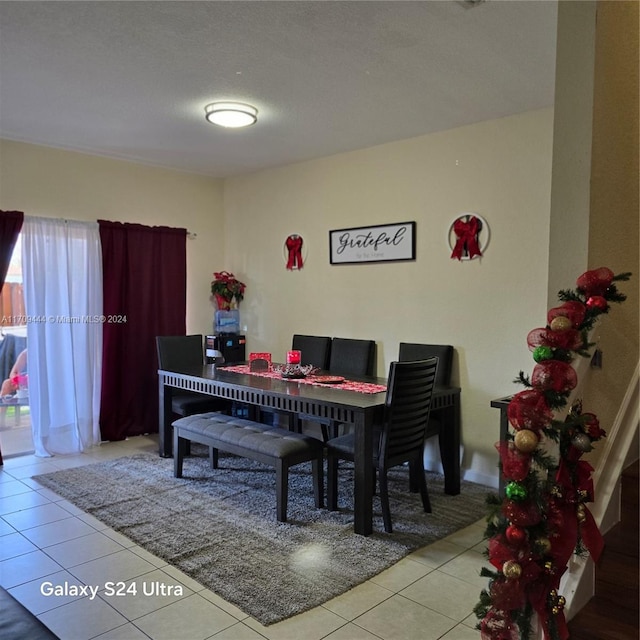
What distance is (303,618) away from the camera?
228 centimetres

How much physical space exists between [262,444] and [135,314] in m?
2.39

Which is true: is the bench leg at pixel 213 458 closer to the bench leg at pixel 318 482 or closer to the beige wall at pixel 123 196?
the bench leg at pixel 318 482

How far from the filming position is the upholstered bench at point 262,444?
126 inches

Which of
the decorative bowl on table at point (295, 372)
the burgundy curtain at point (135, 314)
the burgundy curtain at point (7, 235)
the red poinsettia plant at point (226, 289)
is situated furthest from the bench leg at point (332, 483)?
the burgundy curtain at point (7, 235)

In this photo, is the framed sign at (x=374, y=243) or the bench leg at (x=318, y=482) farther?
the framed sign at (x=374, y=243)

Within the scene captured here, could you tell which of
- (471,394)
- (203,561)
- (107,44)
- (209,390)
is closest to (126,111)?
(107,44)

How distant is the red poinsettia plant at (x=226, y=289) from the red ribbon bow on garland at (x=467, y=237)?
2416 mm

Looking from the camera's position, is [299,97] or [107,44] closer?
[107,44]

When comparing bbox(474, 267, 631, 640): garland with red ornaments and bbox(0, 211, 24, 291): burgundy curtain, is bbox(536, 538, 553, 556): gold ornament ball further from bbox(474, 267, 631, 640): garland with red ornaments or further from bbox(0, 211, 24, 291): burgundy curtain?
bbox(0, 211, 24, 291): burgundy curtain

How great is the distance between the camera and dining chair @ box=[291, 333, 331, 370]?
476cm

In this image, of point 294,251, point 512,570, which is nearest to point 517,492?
point 512,570

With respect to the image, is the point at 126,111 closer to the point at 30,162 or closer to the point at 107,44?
the point at 107,44

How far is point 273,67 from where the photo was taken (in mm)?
2938

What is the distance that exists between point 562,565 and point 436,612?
1044 mm
